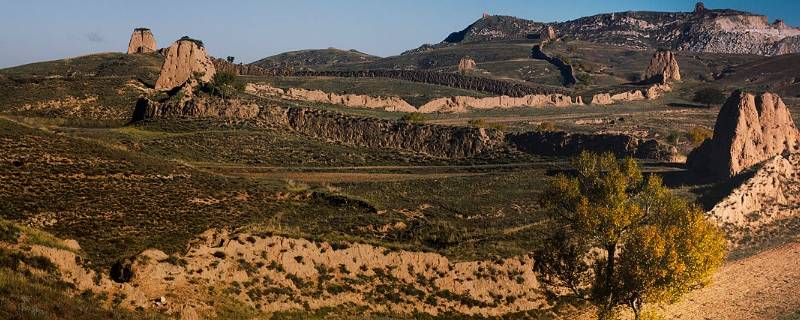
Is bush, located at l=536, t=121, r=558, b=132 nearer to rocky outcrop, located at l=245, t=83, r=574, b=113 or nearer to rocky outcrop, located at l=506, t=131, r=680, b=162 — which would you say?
rocky outcrop, located at l=506, t=131, r=680, b=162

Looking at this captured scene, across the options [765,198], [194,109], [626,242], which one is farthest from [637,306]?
[194,109]

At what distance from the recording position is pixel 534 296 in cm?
4066

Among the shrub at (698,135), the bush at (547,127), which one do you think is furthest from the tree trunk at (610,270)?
the bush at (547,127)

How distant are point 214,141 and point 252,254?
41039 mm

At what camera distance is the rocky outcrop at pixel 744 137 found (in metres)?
64.2

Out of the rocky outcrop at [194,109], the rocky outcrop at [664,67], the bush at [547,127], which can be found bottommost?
the bush at [547,127]

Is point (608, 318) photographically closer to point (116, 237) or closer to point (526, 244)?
point (526, 244)

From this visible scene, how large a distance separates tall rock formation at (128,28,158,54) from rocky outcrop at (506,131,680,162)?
8109 centimetres

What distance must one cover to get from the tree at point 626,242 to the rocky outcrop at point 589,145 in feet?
130

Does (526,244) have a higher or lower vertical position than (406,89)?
lower

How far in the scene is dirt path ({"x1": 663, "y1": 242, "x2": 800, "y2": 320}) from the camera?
40.8 m

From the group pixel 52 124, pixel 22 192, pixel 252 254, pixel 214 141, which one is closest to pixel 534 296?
pixel 252 254

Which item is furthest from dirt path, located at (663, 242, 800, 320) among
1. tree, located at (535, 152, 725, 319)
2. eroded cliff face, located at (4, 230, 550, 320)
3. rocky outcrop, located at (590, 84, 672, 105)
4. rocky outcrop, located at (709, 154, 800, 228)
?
rocky outcrop, located at (590, 84, 672, 105)

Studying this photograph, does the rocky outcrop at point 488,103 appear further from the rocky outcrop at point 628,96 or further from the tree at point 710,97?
the tree at point 710,97
